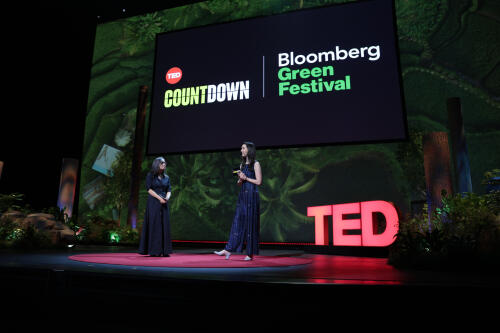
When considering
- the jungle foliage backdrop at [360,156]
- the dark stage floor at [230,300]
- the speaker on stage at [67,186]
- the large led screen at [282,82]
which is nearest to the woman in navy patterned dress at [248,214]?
the dark stage floor at [230,300]

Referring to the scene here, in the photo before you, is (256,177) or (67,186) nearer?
(256,177)

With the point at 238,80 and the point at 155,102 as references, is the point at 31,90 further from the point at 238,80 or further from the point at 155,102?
the point at 238,80

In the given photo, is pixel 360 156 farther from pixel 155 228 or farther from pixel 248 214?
pixel 155 228

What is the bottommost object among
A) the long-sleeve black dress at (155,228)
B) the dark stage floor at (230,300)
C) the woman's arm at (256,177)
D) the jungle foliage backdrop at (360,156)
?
the dark stage floor at (230,300)

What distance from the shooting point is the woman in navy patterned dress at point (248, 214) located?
11.9 ft

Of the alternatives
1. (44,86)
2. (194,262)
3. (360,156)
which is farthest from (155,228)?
(44,86)

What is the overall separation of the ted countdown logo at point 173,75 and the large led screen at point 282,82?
0.02 meters

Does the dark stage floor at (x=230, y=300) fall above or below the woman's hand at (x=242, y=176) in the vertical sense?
below

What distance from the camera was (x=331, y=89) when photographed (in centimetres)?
579

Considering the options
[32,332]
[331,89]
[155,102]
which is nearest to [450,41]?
[331,89]

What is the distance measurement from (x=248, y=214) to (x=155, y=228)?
1.32 m

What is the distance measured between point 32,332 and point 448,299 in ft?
7.59

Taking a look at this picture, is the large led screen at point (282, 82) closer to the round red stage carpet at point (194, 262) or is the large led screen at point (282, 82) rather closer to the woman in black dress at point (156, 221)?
the woman in black dress at point (156, 221)

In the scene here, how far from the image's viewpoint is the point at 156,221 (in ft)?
13.8
